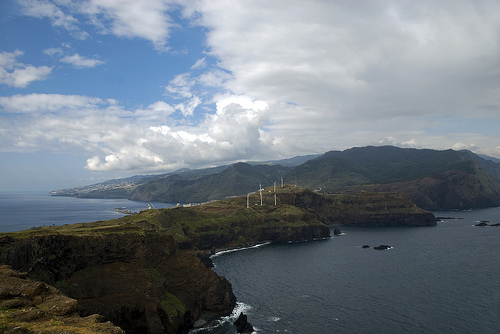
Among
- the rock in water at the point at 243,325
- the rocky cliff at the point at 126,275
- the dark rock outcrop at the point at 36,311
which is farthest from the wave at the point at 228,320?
the dark rock outcrop at the point at 36,311

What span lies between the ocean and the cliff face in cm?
727

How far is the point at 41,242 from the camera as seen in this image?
194 feet

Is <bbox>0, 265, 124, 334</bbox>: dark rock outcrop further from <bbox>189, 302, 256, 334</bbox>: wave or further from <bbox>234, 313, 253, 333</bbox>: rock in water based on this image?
<bbox>234, 313, 253, 333</bbox>: rock in water

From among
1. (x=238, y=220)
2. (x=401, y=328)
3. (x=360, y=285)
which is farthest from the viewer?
(x=238, y=220)

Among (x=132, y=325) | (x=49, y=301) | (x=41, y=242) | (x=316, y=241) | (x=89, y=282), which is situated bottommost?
(x=316, y=241)

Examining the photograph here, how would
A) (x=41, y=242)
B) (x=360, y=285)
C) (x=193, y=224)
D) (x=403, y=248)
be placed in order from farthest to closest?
(x=193, y=224) → (x=403, y=248) → (x=360, y=285) → (x=41, y=242)

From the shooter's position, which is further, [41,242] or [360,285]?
[360,285]

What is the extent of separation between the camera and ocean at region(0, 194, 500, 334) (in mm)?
74000

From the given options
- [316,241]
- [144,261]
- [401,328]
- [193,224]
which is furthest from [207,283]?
[316,241]

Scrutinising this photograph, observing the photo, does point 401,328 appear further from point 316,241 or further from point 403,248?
point 316,241

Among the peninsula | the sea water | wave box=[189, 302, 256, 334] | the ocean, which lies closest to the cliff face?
the peninsula

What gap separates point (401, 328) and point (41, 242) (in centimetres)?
7489

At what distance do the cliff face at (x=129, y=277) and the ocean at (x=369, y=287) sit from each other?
7270mm

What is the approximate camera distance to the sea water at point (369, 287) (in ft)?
243
